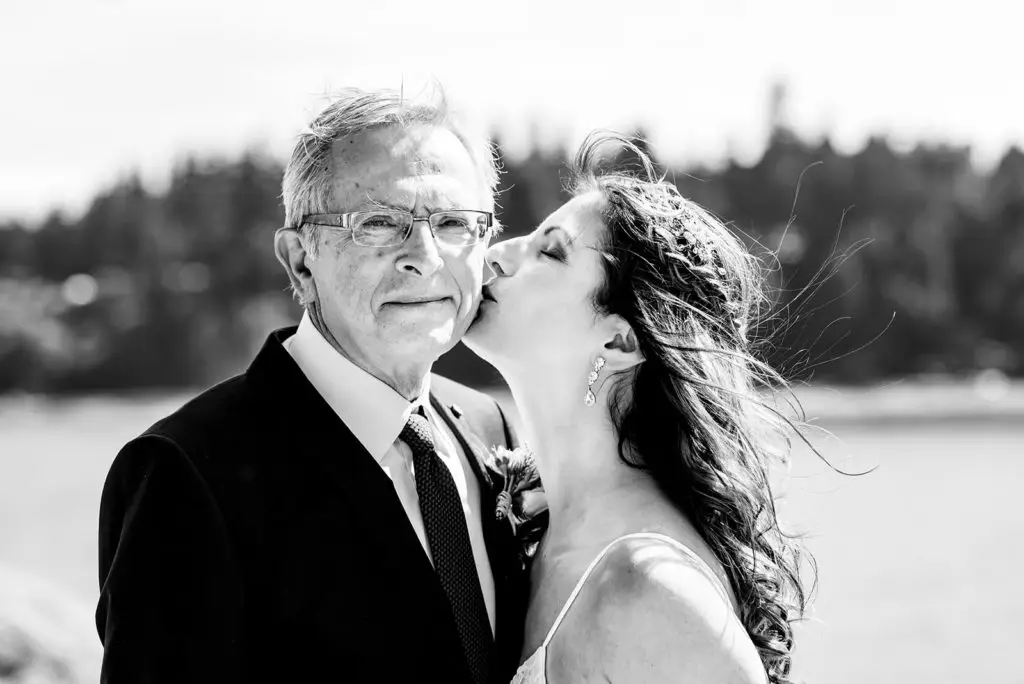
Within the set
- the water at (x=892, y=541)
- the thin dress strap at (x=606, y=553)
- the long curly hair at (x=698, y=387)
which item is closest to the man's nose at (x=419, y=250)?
the long curly hair at (x=698, y=387)

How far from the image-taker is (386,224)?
3.00 metres

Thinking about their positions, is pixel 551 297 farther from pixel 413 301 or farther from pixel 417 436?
pixel 417 436

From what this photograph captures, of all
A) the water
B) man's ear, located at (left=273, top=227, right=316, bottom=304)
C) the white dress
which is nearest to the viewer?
the white dress

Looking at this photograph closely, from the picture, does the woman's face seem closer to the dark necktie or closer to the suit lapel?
the dark necktie

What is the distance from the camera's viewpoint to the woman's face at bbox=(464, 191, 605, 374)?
10.6 ft

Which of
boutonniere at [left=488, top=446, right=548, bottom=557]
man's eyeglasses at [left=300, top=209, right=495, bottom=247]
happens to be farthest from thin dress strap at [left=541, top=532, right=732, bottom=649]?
man's eyeglasses at [left=300, top=209, right=495, bottom=247]

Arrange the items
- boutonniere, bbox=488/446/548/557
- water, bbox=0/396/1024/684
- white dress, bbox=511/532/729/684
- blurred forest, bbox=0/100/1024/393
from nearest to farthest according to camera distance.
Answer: white dress, bbox=511/532/729/684 → boutonniere, bbox=488/446/548/557 → water, bbox=0/396/1024/684 → blurred forest, bbox=0/100/1024/393

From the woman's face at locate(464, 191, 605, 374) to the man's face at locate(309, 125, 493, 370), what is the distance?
238 mm

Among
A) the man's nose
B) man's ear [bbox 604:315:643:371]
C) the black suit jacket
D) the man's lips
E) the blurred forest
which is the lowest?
the blurred forest

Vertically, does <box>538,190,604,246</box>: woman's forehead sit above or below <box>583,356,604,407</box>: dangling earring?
above

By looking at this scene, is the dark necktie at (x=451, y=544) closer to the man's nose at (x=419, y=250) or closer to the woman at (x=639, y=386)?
the woman at (x=639, y=386)

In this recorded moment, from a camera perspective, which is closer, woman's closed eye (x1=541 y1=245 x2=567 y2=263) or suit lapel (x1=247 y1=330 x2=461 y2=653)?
suit lapel (x1=247 y1=330 x2=461 y2=653)

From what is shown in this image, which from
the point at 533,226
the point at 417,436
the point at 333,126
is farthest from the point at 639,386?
the point at 533,226

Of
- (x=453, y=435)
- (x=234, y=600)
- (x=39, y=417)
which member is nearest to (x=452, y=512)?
(x=453, y=435)
